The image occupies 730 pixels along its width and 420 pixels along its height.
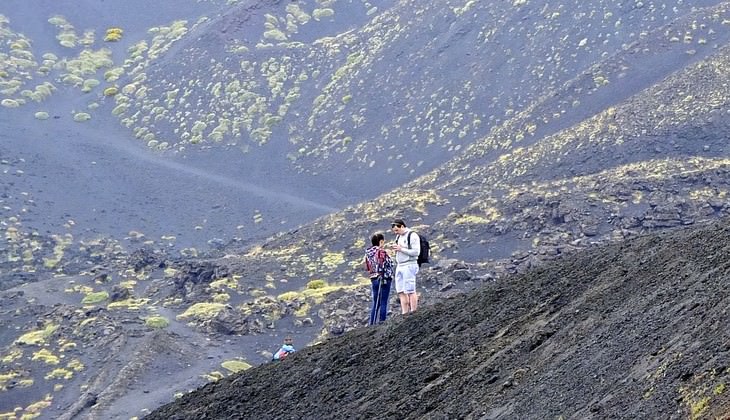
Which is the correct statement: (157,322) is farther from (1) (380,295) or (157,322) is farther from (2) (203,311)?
(1) (380,295)

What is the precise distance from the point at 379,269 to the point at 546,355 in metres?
5.84

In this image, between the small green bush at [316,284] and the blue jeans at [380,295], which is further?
the small green bush at [316,284]

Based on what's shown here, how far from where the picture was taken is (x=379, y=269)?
691 inches

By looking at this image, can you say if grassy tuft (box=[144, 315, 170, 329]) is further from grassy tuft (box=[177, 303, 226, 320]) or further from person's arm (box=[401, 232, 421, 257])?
person's arm (box=[401, 232, 421, 257])

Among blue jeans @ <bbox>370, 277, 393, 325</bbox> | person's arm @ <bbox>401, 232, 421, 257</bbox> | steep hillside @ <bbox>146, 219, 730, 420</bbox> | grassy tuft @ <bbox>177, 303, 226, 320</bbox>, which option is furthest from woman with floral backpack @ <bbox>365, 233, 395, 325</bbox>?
grassy tuft @ <bbox>177, 303, 226, 320</bbox>

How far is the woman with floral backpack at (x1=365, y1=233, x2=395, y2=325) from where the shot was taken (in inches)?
690

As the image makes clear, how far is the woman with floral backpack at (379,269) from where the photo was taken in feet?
57.5

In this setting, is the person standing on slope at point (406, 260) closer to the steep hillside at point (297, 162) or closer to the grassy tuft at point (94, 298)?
the steep hillside at point (297, 162)

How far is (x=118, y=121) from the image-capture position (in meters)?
71.6

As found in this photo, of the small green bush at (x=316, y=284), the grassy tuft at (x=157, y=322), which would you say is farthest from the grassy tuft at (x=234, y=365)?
the small green bush at (x=316, y=284)

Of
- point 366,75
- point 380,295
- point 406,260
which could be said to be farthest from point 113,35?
point 406,260

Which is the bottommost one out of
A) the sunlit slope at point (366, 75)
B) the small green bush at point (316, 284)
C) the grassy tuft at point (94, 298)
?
the small green bush at point (316, 284)

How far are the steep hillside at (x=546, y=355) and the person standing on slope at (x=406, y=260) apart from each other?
29.8 inches

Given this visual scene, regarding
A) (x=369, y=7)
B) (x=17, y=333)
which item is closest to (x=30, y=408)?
(x=17, y=333)
